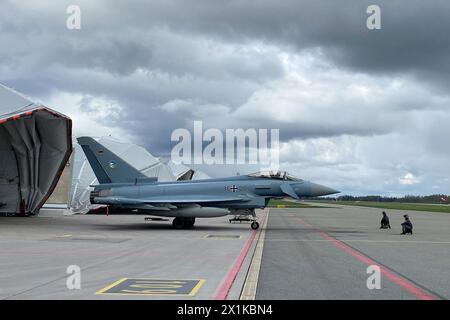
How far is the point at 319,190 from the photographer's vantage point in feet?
80.6

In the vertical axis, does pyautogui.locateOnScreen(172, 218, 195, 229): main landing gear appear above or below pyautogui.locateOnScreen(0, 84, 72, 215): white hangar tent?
below

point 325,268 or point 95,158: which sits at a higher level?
point 95,158

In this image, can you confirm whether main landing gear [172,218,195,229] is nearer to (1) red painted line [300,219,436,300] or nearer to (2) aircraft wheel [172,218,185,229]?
(2) aircraft wheel [172,218,185,229]

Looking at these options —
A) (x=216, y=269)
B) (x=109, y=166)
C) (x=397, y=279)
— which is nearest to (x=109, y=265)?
(x=216, y=269)

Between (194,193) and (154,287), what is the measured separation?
1639cm

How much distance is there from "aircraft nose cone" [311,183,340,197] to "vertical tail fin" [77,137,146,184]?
9.68 meters

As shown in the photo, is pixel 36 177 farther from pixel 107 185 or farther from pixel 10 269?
pixel 10 269

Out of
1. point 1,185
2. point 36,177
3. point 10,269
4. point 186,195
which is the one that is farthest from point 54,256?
point 1,185

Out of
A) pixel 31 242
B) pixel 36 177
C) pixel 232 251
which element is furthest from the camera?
pixel 36 177

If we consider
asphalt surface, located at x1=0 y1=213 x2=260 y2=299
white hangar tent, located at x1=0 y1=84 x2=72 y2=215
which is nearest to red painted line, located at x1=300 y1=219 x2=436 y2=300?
asphalt surface, located at x1=0 y1=213 x2=260 y2=299

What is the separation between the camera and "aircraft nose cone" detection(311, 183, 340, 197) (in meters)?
24.5

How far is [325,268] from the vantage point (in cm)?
1074

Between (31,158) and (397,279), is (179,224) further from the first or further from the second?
(397,279)
